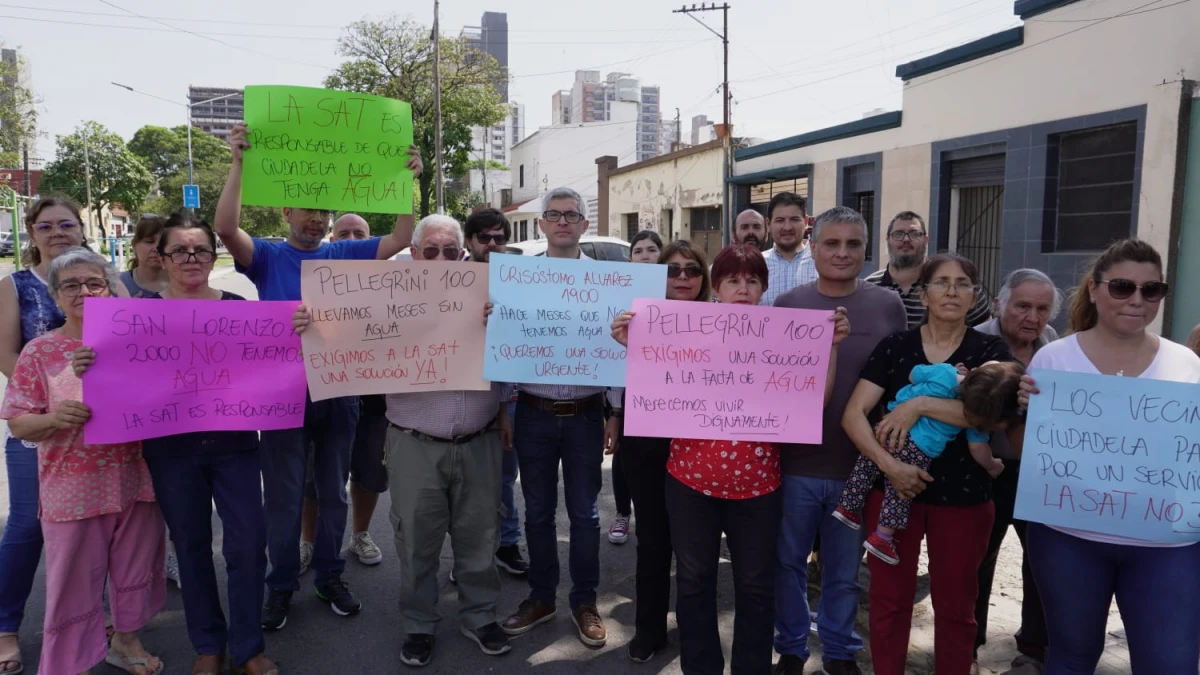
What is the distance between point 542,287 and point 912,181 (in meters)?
10.9

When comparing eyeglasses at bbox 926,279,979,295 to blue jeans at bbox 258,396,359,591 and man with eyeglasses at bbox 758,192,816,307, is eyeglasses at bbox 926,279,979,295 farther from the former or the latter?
blue jeans at bbox 258,396,359,591

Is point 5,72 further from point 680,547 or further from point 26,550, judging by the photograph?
point 680,547

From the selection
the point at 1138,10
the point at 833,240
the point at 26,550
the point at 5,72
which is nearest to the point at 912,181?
the point at 1138,10

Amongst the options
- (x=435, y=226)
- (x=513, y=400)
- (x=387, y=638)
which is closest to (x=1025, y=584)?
(x=513, y=400)

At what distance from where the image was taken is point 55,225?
3.54 meters

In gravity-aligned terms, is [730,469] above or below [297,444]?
above

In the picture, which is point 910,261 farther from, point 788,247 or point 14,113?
point 14,113

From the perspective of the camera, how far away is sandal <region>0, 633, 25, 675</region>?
321cm

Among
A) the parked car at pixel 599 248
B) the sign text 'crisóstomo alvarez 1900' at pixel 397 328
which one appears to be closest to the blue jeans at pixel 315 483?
the sign text 'crisóstomo alvarez 1900' at pixel 397 328

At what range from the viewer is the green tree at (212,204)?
49.8m

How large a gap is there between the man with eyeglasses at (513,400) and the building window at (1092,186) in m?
8.07

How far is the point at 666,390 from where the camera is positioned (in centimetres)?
301

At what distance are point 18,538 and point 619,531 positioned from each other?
313cm

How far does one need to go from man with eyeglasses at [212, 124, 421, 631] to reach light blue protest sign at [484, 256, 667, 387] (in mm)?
830
